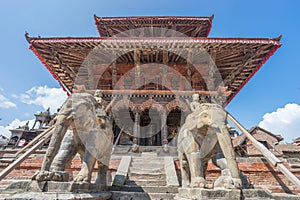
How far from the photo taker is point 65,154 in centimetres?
324

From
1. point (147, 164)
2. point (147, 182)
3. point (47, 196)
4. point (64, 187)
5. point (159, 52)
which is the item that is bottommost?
point (47, 196)

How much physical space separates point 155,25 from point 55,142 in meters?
14.3

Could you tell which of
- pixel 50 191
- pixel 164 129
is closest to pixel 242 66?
pixel 164 129

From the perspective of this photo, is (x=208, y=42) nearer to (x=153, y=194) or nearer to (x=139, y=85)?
(x=139, y=85)

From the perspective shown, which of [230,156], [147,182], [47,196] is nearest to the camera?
[47,196]

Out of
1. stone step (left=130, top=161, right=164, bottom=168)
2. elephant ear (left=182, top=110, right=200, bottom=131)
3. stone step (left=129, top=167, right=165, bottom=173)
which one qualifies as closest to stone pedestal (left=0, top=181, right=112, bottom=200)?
elephant ear (left=182, top=110, right=200, bottom=131)

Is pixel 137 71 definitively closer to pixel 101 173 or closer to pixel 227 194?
pixel 101 173

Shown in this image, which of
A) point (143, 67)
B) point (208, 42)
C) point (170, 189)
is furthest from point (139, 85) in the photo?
point (170, 189)

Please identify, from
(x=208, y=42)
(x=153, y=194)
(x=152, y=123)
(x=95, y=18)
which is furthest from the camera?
(x=95, y=18)

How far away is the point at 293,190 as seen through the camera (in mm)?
5434

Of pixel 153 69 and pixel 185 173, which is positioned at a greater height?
pixel 153 69

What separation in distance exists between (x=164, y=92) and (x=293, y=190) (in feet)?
23.8

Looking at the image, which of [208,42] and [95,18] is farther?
[95,18]

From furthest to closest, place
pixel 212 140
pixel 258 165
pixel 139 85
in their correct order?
pixel 139 85 < pixel 258 165 < pixel 212 140
